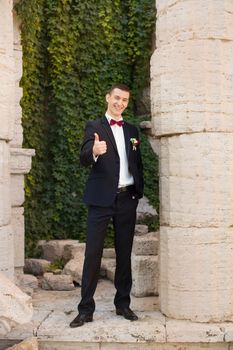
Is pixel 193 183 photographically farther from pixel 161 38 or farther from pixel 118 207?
pixel 161 38

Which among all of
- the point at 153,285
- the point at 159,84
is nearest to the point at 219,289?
the point at 153,285

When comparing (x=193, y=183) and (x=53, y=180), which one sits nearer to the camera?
(x=193, y=183)

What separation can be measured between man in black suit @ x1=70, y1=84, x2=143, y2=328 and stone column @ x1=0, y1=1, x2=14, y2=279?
34.3 inches

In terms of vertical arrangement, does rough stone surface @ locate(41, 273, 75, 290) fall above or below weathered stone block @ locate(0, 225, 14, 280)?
below

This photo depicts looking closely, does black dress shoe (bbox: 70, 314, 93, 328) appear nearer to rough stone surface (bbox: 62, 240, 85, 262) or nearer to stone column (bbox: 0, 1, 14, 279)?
stone column (bbox: 0, 1, 14, 279)

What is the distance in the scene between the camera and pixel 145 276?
6.01m

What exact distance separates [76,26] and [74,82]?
1155mm

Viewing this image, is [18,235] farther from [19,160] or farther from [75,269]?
[19,160]

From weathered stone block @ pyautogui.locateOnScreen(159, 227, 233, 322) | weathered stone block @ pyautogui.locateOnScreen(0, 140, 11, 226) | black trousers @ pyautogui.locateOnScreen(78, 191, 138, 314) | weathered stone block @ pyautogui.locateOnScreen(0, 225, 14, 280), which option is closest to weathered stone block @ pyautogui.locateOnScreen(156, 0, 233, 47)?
black trousers @ pyautogui.locateOnScreen(78, 191, 138, 314)

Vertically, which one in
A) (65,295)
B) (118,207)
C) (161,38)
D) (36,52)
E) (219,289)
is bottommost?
(65,295)

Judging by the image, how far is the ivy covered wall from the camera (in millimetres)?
9984

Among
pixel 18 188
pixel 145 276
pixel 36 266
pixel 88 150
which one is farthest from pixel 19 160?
pixel 88 150

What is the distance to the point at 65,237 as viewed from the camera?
10195mm

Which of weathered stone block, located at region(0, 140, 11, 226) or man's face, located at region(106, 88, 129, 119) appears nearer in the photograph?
man's face, located at region(106, 88, 129, 119)
